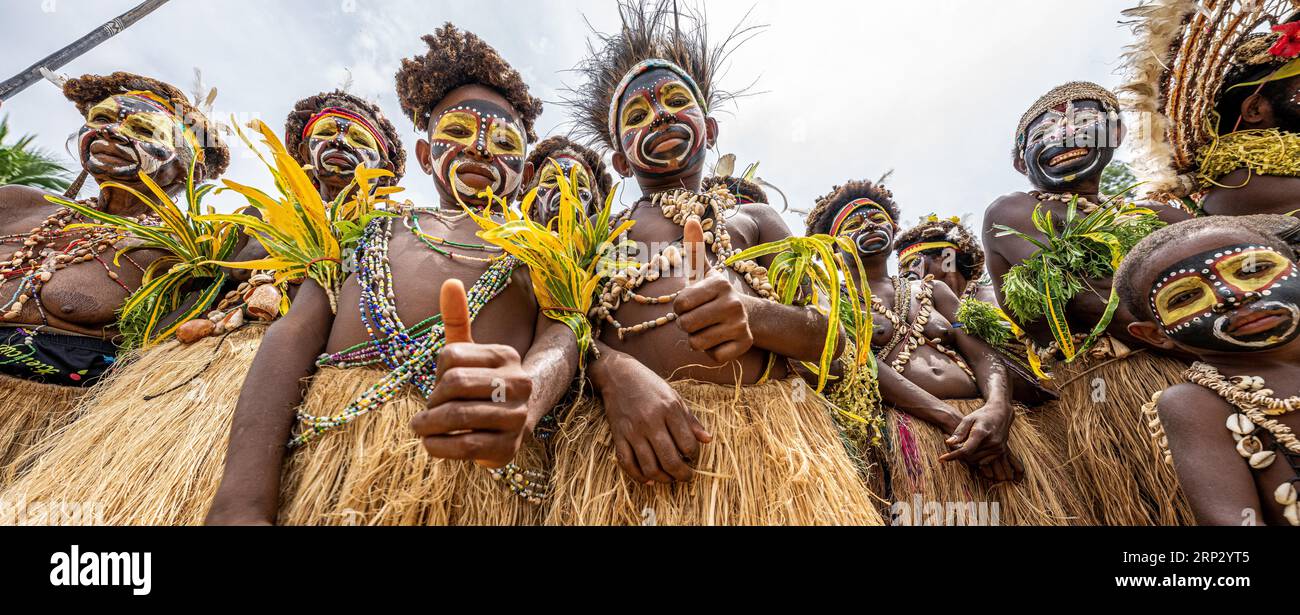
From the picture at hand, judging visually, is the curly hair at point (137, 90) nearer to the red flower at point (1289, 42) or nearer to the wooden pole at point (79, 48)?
the wooden pole at point (79, 48)

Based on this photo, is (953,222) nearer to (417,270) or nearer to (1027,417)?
(1027,417)

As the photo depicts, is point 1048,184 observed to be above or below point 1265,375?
above

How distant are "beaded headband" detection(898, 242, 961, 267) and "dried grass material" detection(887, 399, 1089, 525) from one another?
227cm

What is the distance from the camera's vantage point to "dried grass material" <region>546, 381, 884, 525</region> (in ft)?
4.87

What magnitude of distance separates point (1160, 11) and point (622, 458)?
133 inches

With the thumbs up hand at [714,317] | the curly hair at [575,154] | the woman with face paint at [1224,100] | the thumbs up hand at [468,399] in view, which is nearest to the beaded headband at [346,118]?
the curly hair at [575,154]

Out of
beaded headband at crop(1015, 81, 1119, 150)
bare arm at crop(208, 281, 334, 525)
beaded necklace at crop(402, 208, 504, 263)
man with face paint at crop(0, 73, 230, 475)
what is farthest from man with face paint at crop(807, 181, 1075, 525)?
man with face paint at crop(0, 73, 230, 475)

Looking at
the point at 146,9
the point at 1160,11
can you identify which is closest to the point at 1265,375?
the point at 1160,11

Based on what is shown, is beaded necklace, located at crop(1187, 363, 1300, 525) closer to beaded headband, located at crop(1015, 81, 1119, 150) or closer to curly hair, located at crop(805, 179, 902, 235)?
beaded headband, located at crop(1015, 81, 1119, 150)

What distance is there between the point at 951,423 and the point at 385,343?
2.49 meters

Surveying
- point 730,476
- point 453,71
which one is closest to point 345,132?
point 453,71

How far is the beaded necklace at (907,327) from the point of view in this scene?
2.88 meters

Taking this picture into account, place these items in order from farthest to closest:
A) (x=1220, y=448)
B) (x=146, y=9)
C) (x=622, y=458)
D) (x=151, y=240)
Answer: (x=146, y=9) < (x=151, y=240) < (x=1220, y=448) < (x=622, y=458)

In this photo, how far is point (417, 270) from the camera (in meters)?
1.75
